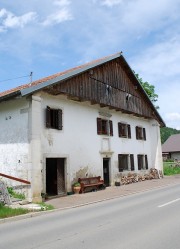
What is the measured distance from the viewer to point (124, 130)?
23.8m

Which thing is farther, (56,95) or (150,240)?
(56,95)

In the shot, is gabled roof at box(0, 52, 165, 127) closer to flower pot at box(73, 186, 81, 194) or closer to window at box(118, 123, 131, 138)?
window at box(118, 123, 131, 138)

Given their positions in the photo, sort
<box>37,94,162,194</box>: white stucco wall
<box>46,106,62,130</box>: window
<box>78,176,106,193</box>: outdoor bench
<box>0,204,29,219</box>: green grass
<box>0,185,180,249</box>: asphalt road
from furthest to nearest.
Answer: <box>78,176,106,193</box>: outdoor bench, <box>46,106,62,130</box>: window, <box>37,94,162,194</box>: white stucco wall, <box>0,204,29,219</box>: green grass, <box>0,185,180,249</box>: asphalt road

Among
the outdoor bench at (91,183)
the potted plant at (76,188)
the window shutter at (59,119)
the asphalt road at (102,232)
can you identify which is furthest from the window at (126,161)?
the asphalt road at (102,232)

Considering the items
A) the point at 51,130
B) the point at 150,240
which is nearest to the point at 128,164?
the point at 51,130

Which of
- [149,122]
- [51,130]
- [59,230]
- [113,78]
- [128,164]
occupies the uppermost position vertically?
[113,78]

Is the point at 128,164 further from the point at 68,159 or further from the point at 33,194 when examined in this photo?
the point at 33,194

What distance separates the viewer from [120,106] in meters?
21.8

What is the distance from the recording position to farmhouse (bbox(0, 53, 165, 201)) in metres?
14.8

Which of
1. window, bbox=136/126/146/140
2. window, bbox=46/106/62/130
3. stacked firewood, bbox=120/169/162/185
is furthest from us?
window, bbox=136/126/146/140

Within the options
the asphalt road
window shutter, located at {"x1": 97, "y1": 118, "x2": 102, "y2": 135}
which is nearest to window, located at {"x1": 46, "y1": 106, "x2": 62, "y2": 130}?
window shutter, located at {"x1": 97, "y1": 118, "x2": 102, "y2": 135}

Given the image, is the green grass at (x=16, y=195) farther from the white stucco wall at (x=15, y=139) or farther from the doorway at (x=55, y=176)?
the doorway at (x=55, y=176)

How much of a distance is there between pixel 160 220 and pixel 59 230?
2.74 m

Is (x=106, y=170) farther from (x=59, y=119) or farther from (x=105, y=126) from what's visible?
(x=59, y=119)
